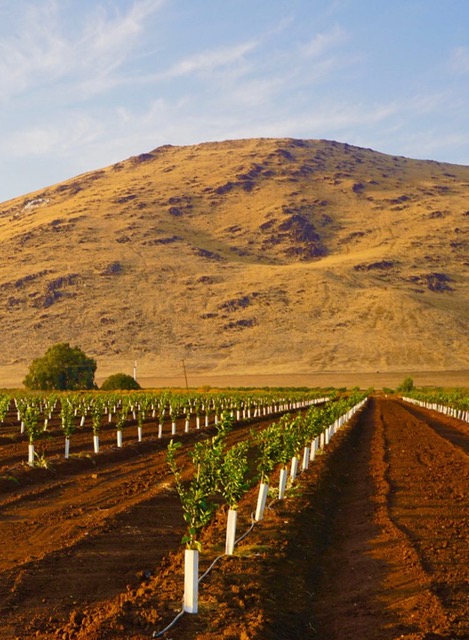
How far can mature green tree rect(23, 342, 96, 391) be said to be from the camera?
91.3 meters

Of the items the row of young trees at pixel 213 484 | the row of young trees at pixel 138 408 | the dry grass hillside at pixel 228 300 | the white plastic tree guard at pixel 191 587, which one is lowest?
the row of young trees at pixel 138 408

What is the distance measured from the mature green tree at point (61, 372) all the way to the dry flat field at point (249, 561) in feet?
231

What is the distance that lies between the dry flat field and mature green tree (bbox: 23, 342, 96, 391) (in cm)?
7046

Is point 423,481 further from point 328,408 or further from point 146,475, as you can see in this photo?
point 328,408

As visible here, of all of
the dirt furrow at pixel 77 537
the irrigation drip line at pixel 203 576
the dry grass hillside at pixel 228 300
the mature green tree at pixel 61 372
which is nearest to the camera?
the irrigation drip line at pixel 203 576

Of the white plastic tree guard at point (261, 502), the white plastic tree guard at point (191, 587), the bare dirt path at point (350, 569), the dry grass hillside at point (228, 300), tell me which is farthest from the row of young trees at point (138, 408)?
the dry grass hillside at point (228, 300)

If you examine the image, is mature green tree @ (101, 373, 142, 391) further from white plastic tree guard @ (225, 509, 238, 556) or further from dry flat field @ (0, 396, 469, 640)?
white plastic tree guard @ (225, 509, 238, 556)

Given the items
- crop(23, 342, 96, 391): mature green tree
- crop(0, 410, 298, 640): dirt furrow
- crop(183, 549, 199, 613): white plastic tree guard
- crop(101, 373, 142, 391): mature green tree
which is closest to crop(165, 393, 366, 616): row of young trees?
crop(183, 549, 199, 613): white plastic tree guard

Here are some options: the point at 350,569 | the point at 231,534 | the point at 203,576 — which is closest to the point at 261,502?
the point at 231,534

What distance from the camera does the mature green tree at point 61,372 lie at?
91312mm

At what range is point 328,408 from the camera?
109 feet

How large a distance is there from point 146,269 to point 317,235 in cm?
5424

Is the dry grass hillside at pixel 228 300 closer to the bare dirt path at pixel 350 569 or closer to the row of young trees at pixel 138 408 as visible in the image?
the row of young trees at pixel 138 408

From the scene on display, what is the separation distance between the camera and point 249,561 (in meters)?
11.3
